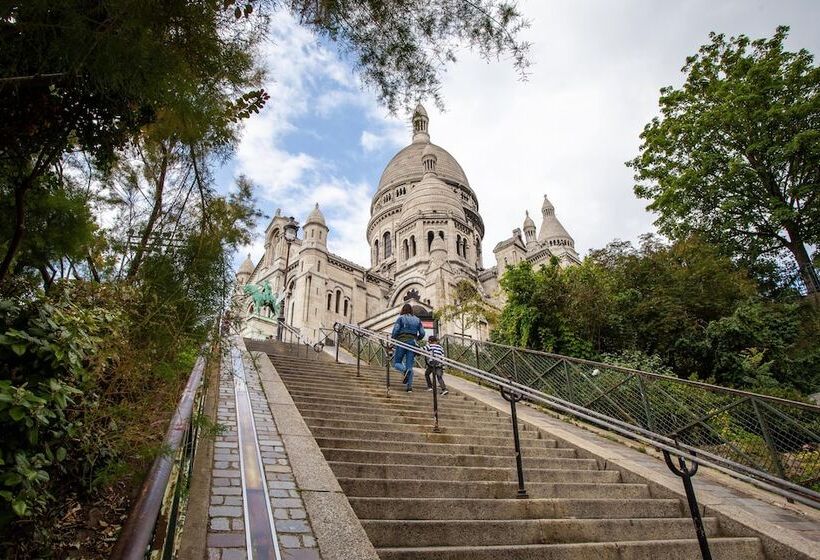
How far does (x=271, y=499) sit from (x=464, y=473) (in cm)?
210

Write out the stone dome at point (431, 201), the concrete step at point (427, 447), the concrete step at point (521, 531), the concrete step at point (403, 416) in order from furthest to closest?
the stone dome at point (431, 201)
the concrete step at point (403, 416)
the concrete step at point (427, 447)
the concrete step at point (521, 531)

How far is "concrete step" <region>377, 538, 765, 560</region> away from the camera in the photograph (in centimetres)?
291

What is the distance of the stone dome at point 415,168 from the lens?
163 feet

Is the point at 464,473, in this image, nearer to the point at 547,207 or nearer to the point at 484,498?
the point at 484,498

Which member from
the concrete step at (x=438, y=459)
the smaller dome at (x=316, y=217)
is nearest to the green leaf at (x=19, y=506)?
the concrete step at (x=438, y=459)

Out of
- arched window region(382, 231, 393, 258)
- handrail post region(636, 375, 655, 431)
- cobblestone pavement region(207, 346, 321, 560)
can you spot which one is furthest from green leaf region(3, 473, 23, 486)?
arched window region(382, 231, 393, 258)

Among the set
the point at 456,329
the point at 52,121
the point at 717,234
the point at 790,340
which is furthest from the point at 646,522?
the point at 456,329

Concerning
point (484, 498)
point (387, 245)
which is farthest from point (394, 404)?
point (387, 245)

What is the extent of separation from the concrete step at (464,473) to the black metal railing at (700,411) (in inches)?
42.5

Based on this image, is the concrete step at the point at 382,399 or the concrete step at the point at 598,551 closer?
the concrete step at the point at 598,551

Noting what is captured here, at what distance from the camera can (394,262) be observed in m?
41.3

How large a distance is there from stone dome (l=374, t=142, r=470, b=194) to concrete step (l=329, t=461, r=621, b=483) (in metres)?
45.9

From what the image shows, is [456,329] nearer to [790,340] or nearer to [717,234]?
[717,234]

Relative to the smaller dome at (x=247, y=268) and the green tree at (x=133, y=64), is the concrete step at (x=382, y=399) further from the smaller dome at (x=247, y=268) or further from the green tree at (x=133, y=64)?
the smaller dome at (x=247, y=268)
